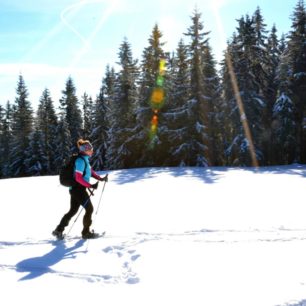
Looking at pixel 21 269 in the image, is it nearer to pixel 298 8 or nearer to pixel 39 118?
pixel 298 8

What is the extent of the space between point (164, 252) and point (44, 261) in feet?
6.94

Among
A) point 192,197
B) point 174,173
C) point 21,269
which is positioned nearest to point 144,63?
point 174,173

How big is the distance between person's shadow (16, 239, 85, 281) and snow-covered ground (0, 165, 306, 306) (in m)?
0.02

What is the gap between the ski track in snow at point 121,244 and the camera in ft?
18.7

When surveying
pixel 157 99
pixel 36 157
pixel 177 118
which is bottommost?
pixel 36 157

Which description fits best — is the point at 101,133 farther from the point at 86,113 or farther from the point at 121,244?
the point at 121,244

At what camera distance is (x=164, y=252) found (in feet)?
21.7

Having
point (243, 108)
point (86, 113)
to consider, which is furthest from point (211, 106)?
point (86, 113)

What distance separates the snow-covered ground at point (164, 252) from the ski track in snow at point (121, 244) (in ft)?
0.06

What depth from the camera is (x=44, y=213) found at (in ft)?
34.7

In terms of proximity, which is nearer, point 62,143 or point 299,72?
point 299,72

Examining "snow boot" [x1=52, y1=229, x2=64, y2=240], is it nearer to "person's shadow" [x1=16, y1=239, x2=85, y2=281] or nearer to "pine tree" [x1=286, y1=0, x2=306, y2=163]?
"person's shadow" [x1=16, y1=239, x2=85, y2=281]

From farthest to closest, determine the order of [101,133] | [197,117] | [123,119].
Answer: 1. [101,133]
2. [123,119]
3. [197,117]

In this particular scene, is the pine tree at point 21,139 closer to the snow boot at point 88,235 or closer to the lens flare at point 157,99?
the lens flare at point 157,99
